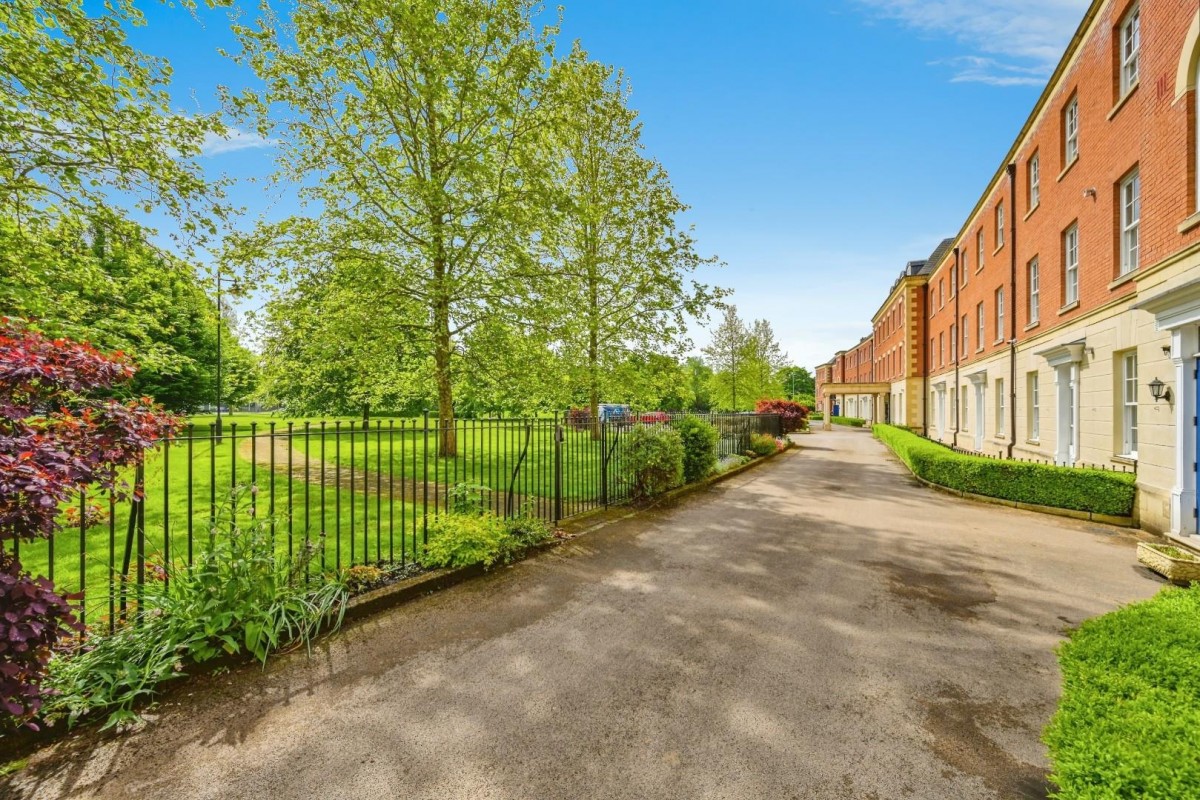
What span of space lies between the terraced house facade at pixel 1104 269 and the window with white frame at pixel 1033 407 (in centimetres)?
3

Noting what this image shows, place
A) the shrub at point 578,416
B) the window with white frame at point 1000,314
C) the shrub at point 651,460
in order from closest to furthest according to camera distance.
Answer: the shrub at point 651,460
the shrub at point 578,416
the window with white frame at point 1000,314

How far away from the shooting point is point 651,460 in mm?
10062

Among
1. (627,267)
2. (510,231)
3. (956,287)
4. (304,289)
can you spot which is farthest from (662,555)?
(956,287)

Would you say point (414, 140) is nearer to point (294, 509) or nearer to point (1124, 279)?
point (294, 509)

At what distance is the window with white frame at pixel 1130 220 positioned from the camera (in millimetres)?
9578

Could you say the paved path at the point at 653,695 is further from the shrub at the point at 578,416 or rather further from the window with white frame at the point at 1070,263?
the window with white frame at the point at 1070,263

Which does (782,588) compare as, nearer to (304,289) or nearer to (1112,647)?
(1112,647)

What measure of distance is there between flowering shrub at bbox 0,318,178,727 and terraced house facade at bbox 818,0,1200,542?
1190 centimetres

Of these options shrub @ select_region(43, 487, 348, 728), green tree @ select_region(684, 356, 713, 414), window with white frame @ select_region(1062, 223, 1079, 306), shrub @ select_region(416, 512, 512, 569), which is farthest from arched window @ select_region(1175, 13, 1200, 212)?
green tree @ select_region(684, 356, 713, 414)

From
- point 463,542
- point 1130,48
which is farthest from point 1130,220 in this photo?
point 463,542

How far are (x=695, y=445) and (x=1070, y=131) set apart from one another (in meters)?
13.1

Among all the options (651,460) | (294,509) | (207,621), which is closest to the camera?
(207,621)

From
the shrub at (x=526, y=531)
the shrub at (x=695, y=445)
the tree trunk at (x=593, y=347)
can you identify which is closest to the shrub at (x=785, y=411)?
the tree trunk at (x=593, y=347)

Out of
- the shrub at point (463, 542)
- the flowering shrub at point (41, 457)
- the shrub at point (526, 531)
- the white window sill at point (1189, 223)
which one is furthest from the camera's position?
the white window sill at point (1189, 223)
